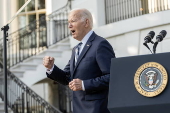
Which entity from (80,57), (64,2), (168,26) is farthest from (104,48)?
(64,2)

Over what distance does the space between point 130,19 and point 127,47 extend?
73cm

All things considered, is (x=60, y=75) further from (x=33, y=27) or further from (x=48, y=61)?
(x=33, y=27)

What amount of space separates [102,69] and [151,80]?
79 centimetres

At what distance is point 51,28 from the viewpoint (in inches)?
561

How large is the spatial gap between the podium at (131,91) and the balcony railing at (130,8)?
7.40m

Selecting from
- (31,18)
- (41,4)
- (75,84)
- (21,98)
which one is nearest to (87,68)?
(75,84)

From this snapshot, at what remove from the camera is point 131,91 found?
300 centimetres

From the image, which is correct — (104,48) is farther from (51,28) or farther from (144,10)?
(51,28)

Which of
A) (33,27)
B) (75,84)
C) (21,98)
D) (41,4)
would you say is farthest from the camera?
(41,4)

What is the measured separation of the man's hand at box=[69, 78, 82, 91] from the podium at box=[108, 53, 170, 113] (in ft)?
1.51

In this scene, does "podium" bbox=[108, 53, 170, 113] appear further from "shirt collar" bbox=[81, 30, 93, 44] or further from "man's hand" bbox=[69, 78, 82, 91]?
"shirt collar" bbox=[81, 30, 93, 44]

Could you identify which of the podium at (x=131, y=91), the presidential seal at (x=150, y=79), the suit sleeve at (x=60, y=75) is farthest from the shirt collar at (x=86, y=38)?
the presidential seal at (x=150, y=79)

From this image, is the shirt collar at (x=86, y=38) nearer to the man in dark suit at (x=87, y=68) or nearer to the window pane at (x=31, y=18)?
the man in dark suit at (x=87, y=68)

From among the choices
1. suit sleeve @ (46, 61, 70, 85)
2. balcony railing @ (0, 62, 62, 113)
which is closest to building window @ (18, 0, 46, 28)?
balcony railing @ (0, 62, 62, 113)
